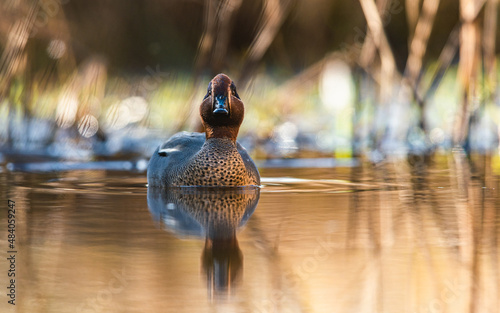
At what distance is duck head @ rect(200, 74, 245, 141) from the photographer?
6738mm

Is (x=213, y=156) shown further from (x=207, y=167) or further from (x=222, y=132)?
(x=222, y=132)

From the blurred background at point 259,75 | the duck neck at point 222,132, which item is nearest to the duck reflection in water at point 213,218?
the duck neck at point 222,132

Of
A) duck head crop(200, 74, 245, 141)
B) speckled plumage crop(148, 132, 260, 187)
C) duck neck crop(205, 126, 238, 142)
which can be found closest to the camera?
speckled plumage crop(148, 132, 260, 187)

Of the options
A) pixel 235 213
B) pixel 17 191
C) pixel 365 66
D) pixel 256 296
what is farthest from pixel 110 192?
pixel 365 66

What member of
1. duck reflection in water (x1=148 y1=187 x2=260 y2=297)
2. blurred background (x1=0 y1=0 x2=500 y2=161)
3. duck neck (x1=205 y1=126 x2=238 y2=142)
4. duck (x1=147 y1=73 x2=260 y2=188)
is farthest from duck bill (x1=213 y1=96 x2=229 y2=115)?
blurred background (x1=0 y1=0 x2=500 y2=161)

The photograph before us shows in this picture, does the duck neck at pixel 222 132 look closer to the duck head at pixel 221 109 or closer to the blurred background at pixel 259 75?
the duck head at pixel 221 109

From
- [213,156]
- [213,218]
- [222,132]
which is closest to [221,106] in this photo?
[222,132]

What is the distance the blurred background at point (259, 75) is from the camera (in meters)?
8.99

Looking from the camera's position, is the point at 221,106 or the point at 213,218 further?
the point at 221,106

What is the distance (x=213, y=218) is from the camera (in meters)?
4.89

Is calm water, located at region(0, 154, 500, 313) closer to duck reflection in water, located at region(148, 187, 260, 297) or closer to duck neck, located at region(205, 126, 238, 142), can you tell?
duck reflection in water, located at region(148, 187, 260, 297)

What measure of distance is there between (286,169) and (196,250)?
15.1ft

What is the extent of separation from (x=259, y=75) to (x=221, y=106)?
627 cm

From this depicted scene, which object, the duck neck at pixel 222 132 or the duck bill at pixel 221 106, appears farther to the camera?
the duck neck at pixel 222 132
